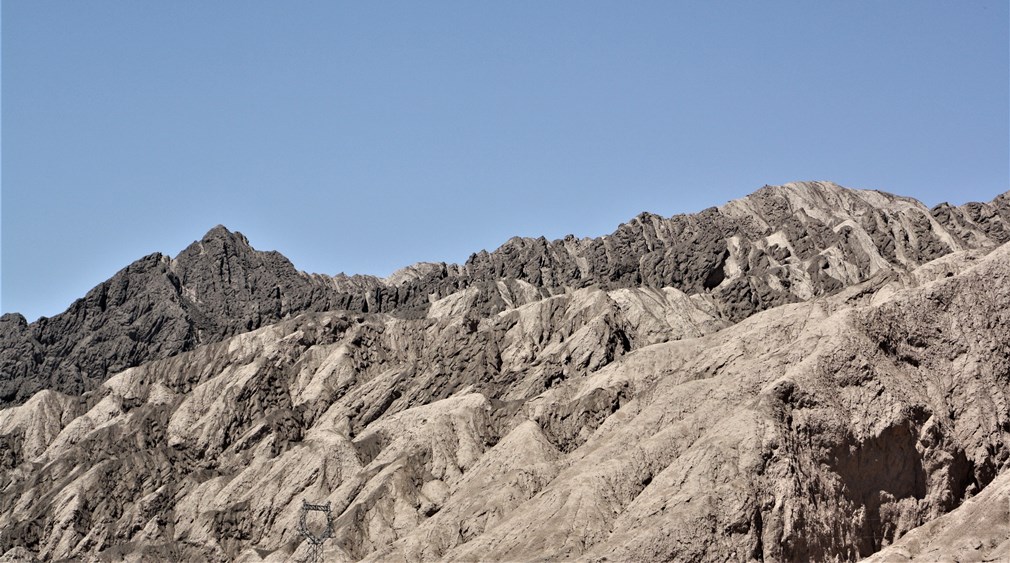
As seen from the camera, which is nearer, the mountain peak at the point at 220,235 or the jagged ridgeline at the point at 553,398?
the jagged ridgeline at the point at 553,398

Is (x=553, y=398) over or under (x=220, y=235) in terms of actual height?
under

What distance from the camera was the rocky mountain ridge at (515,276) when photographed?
464 ft

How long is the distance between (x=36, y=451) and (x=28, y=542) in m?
18.3

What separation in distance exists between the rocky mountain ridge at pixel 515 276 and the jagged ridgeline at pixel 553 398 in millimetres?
399

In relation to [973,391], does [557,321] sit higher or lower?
higher

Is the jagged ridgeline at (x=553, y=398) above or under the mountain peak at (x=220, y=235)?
under

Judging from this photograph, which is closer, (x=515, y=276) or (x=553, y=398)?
(x=553, y=398)

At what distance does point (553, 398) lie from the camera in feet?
363

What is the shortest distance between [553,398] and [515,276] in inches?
1791

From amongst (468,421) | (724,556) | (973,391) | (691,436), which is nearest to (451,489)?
(468,421)

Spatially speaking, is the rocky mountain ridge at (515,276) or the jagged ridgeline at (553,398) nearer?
the jagged ridgeline at (553,398)

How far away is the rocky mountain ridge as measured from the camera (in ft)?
464

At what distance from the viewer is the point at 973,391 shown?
89.3 m

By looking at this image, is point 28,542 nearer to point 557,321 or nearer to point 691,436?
point 557,321
